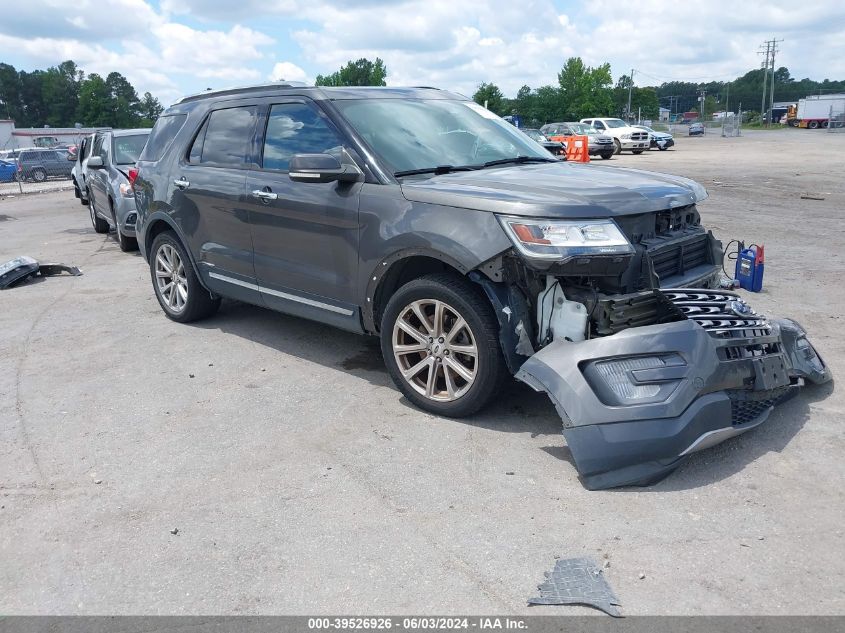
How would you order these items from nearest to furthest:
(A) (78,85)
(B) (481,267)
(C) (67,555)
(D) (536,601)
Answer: (D) (536,601)
(C) (67,555)
(B) (481,267)
(A) (78,85)

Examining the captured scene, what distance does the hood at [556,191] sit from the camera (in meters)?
3.96

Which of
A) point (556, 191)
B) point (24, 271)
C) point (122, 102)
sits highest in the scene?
point (122, 102)

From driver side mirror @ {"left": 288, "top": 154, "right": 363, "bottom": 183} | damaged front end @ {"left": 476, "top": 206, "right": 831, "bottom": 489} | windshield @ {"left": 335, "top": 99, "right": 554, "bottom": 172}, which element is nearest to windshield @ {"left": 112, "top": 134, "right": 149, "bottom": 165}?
windshield @ {"left": 335, "top": 99, "right": 554, "bottom": 172}

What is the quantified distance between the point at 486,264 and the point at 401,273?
0.79 metres

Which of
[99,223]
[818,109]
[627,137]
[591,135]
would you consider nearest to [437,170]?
[99,223]

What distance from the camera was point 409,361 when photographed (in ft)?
15.6

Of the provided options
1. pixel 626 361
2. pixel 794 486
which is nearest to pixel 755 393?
pixel 794 486

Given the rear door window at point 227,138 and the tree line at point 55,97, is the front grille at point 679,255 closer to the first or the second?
the rear door window at point 227,138

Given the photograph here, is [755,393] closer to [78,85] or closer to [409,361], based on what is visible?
[409,361]

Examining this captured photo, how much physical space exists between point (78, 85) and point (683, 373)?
145 metres

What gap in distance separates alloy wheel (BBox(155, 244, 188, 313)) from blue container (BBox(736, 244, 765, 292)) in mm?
5349

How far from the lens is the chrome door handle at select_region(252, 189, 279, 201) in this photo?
528 centimetres

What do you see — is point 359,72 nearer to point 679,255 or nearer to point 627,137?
point 627,137

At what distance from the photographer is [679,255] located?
178 inches
